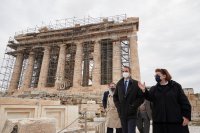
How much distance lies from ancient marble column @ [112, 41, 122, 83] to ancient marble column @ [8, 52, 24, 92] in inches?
647

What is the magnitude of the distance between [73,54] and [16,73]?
9.73 m

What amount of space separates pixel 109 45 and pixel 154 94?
2862cm

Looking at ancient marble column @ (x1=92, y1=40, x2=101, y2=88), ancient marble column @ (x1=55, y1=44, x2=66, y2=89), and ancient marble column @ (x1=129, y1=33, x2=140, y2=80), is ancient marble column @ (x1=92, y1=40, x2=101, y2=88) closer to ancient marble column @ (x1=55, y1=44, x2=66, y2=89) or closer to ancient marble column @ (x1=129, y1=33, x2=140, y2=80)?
ancient marble column @ (x1=129, y1=33, x2=140, y2=80)

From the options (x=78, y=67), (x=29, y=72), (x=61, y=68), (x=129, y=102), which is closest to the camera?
(x=129, y=102)

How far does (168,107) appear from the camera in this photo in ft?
12.7

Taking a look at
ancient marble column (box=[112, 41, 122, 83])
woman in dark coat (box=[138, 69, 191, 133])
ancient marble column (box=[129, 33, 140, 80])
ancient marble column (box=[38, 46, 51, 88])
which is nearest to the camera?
woman in dark coat (box=[138, 69, 191, 133])

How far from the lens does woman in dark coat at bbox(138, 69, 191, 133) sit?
3763mm

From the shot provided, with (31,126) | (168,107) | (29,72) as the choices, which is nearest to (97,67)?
(29,72)

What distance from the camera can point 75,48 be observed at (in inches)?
1391

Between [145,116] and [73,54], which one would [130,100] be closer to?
[145,116]

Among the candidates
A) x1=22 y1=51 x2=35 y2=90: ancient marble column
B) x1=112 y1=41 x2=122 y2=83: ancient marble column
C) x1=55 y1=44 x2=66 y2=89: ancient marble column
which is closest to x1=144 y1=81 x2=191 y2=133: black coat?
x1=112 y1=41 x2=122 y2=83: ancient marble column

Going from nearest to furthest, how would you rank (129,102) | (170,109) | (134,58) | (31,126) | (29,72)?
(170,109), (31,126), (129,102), (134,58), (29,72)

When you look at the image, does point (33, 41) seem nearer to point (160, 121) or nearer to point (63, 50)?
point (63, 50)


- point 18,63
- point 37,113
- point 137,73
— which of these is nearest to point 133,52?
point 137,73
